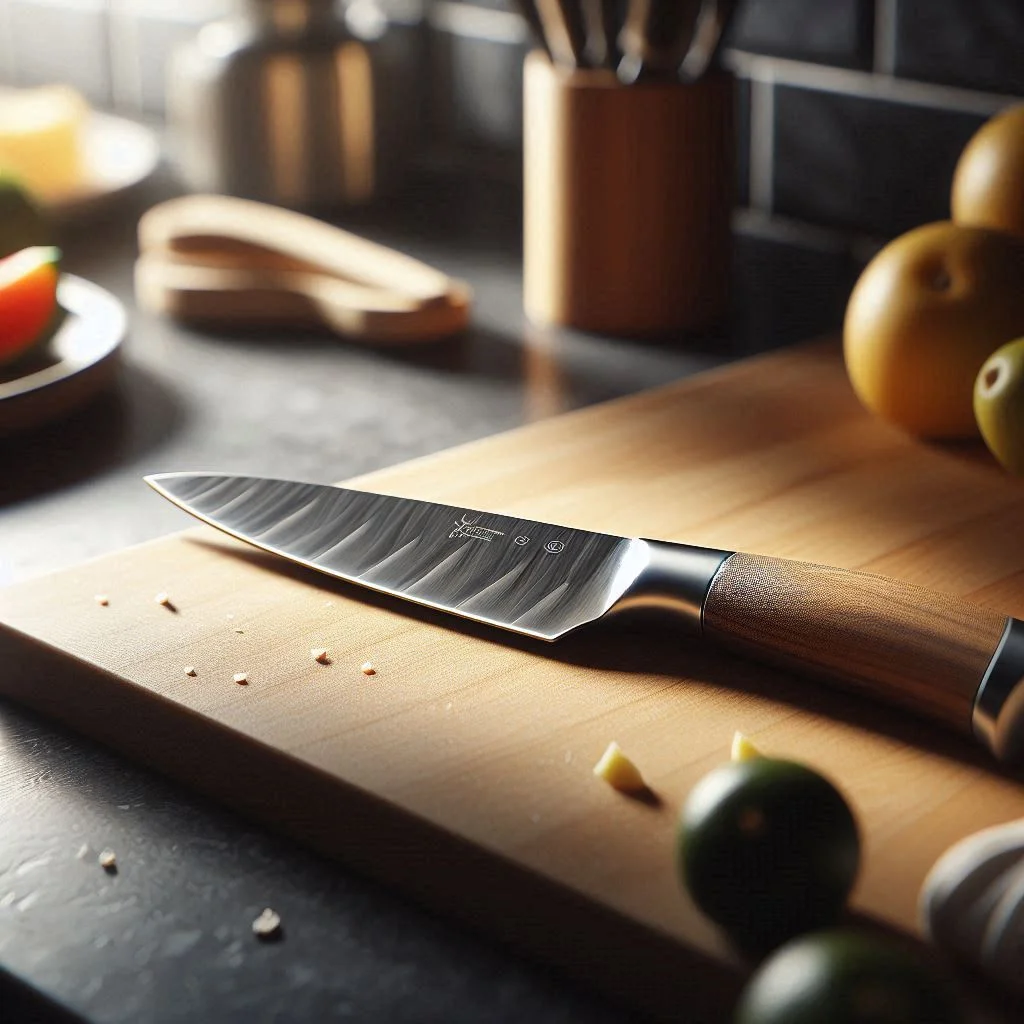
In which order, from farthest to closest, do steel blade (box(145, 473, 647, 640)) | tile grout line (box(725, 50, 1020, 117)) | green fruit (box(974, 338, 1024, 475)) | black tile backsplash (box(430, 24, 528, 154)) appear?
black tile backsplash (box(430, 24, 528, 154)) → tile grout line (box(725, 50, 1020, 117)) → green fruit (box(974, 338, 1024, 475)) → steel blade (box(145, 473, 647, 640))

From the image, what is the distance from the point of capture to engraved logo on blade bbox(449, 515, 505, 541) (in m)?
0.78

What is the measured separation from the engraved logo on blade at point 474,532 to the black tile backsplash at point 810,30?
2.17 feet

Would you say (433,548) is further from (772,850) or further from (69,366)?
(69,366)

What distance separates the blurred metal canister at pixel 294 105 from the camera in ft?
4.94

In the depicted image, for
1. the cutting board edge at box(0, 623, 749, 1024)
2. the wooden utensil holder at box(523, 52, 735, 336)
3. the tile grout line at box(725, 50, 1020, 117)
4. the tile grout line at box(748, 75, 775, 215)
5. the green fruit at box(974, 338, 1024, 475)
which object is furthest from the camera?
the tile grout line at box(748, 75, 775, 215)

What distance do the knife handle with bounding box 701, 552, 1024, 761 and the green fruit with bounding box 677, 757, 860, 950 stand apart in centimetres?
13

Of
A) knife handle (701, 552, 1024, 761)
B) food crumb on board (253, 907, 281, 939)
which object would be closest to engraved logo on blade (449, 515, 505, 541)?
knife handle (701, 552, 1024, 761)

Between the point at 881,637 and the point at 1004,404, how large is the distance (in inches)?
11.0

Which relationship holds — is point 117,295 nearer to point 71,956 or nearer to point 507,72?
point 507,72

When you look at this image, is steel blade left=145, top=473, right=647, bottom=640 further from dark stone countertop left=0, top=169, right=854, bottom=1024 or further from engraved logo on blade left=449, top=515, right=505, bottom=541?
dark stone countertop left=0, top=169, right=854, bottom=1024

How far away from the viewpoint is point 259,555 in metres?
0.82

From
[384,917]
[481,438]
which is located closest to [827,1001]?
[384,917]

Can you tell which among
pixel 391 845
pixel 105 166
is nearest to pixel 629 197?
pixel 391 845

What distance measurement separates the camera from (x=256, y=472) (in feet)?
3.26
